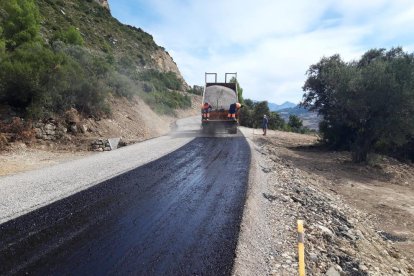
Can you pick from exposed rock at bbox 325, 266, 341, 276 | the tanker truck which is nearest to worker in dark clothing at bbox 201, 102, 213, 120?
the tanker truck

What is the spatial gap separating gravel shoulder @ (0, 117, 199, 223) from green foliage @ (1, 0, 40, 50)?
533 inches

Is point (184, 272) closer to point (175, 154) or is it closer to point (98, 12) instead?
point (175, 154)

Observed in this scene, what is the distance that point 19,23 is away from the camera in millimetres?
24547

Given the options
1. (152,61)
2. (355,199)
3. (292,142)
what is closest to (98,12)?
(152,61)

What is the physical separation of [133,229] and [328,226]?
4.66 m

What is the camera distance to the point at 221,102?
79.3 feet

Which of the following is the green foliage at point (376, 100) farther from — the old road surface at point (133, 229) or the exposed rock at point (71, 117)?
the exposed rock at point (71, 117)

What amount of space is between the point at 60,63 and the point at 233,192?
13431mm

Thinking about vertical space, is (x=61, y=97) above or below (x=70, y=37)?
below

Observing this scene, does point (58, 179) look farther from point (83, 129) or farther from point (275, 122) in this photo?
point (275, 122)

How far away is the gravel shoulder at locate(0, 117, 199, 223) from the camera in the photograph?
27.1 ft

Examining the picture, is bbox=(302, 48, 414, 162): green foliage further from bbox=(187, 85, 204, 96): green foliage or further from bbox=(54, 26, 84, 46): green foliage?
bbox=(187, 85, 204, 96): green foliage

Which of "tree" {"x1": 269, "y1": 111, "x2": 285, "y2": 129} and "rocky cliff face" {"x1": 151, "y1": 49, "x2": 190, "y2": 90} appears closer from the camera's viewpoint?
"tree" {"x1": 269, "y1": 111, "x2": 285, "y2": 129}

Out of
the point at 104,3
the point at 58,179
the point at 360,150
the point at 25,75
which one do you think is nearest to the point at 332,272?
the point at 58,179
